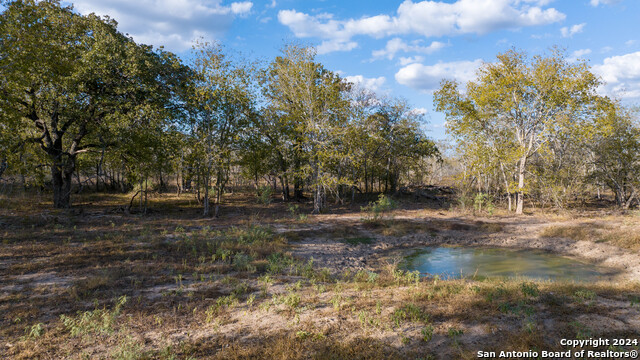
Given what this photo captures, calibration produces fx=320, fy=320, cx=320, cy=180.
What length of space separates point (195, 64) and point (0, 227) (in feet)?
44.2

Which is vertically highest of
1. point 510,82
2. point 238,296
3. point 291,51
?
point 291,51

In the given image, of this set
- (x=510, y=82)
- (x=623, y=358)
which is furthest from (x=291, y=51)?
(x=623, y=358)

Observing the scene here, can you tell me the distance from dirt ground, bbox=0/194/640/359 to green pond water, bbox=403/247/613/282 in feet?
3.37

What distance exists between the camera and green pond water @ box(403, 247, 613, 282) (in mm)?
12310

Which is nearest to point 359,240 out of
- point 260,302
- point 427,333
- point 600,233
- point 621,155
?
point 260,302

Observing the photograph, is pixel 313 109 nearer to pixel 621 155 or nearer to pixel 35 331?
pixel 35 331

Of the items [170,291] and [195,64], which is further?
[195,64]

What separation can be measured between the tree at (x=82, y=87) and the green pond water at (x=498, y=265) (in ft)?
58.2

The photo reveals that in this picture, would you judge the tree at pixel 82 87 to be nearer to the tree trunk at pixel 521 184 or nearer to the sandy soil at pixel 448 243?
the sandy soil at pixel 448 243

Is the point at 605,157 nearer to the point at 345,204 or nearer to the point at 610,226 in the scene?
the point at 610,226

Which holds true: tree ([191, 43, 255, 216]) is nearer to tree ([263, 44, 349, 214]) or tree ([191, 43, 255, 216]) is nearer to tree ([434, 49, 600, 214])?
tree ([263, 44, 349, 214])

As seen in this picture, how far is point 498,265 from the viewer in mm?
13891

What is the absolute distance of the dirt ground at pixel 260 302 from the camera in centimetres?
565

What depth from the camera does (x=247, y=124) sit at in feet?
79.7
